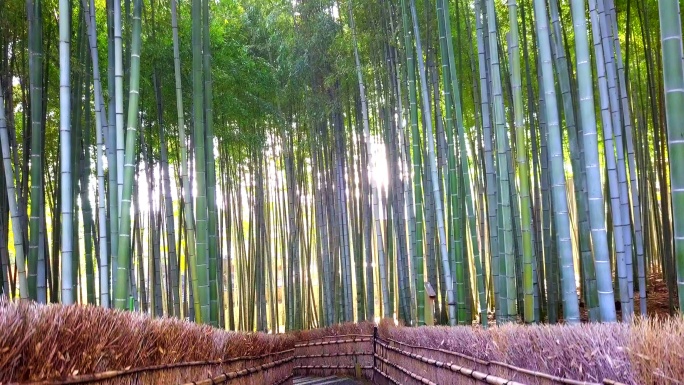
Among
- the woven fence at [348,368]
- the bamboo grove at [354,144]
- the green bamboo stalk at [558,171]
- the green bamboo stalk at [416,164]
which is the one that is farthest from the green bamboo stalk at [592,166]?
the green bamboo stalk at [416,164]

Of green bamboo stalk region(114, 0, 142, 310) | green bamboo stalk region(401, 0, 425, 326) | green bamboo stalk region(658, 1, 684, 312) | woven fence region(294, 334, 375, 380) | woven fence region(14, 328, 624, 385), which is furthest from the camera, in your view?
woven fence region(294, 334, 375, 380)

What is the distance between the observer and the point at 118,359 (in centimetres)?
217

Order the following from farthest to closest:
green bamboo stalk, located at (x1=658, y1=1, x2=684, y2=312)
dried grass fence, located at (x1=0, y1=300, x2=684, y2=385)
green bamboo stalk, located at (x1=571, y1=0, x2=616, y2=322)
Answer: green bamboo stalk, located at (x1=571, y1=0, x2=616, y2=322), green bamboo stalk, located at (x1=658, y1=1, x2=684, y2=312), dried grass fence, located at (x1=0, y1=300, x2=684, y2=385)

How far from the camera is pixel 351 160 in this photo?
25.8 ft

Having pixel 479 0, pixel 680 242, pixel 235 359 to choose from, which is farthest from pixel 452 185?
pixel 680 242

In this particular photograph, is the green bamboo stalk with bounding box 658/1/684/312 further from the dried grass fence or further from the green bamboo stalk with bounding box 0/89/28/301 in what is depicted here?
the green bamboo stalk with bounding box 0/89/28/301

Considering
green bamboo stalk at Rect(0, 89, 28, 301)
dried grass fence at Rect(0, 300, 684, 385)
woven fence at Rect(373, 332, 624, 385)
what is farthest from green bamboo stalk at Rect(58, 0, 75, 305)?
woven fence at Rect(373, 332, 624, 385)

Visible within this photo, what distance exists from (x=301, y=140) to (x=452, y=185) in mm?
3958

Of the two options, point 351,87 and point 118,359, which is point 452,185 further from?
point 118,359

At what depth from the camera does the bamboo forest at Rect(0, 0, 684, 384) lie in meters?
3.10

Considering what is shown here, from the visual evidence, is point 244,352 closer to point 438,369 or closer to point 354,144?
point 438,369

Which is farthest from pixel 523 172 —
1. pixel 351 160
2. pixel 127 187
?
pixel 351 160

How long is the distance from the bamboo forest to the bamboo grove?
0.08 feet

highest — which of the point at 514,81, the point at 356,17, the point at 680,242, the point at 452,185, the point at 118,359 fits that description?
the point at 356,17
